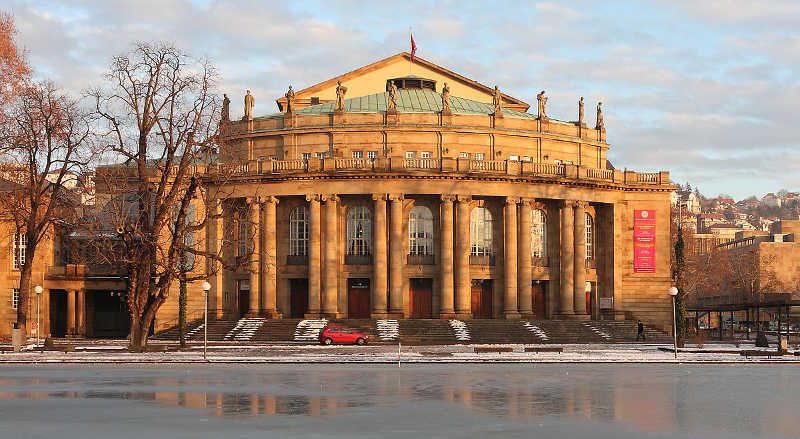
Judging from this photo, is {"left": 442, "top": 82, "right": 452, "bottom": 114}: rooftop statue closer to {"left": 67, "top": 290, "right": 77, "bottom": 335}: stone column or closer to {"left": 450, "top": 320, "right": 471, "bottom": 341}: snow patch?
{"left": 450, "top": 320, "right": 471, "bottom": 341}: snow patch

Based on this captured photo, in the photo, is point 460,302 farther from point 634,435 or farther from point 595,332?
point 634,435

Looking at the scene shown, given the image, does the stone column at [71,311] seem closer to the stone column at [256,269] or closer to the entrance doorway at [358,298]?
the stone column at [256,269]

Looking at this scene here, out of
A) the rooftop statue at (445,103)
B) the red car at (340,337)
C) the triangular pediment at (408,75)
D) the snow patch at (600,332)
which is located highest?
the triangular pediment at (408,75)

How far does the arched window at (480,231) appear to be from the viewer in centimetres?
8612

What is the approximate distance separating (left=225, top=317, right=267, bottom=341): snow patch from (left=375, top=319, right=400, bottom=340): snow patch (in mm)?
9403

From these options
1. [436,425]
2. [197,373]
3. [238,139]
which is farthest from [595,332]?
[436,425]

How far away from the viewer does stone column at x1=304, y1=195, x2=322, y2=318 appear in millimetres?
83125

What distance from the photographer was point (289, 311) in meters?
86.6

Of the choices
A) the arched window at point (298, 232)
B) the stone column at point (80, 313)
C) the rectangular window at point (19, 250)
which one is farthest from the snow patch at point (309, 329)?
the rectangular window at point (19, 250)

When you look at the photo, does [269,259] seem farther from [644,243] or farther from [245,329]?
[644,243]

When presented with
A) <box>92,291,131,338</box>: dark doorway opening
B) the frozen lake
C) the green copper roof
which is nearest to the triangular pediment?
the green copper roof

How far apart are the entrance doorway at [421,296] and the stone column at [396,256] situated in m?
3.37

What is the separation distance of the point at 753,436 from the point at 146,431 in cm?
1334

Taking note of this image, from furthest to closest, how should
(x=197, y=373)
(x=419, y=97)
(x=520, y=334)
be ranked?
(x=419, y=97) < (x=520, y=334) < (x=197, y=373)
